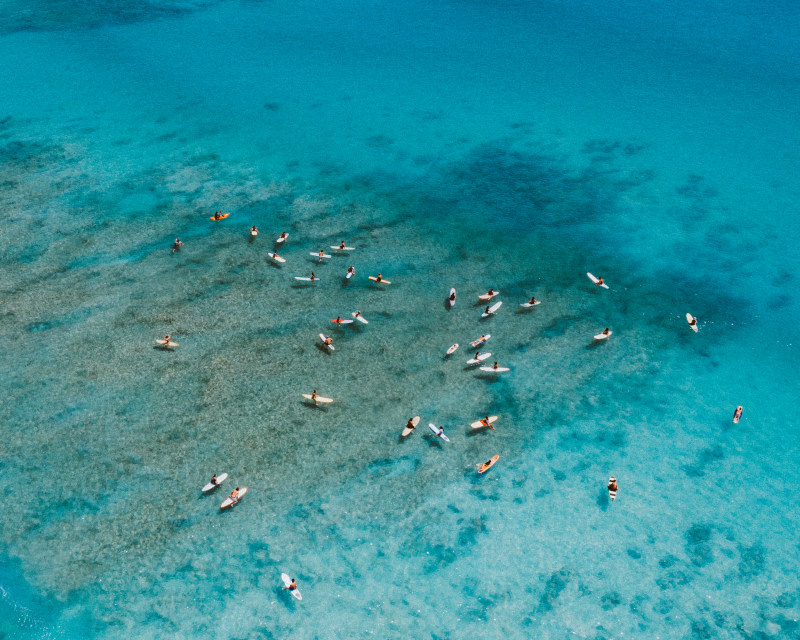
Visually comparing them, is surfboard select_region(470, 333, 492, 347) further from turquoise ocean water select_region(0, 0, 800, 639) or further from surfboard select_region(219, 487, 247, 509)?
surfboard select_region(219, 487, 247, 509)

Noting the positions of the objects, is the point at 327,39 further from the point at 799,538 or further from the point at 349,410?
the point at 799,538

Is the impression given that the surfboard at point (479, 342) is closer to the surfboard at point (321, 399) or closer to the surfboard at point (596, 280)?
the surfboard at point (321, 399)

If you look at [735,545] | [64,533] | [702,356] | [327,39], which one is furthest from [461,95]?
[64,533]

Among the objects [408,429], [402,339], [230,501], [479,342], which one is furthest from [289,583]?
[479,342]

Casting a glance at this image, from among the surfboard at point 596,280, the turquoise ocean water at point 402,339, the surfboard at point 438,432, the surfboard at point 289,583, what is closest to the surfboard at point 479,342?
the turquoise ocean water at point 402,339

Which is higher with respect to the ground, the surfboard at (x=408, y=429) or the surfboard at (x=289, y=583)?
the surfboard at (x=408, y=429)

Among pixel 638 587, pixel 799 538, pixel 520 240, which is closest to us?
pixel 638 587

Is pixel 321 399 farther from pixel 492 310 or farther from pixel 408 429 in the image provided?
pixel 492 310

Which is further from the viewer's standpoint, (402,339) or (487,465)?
(402,339)
